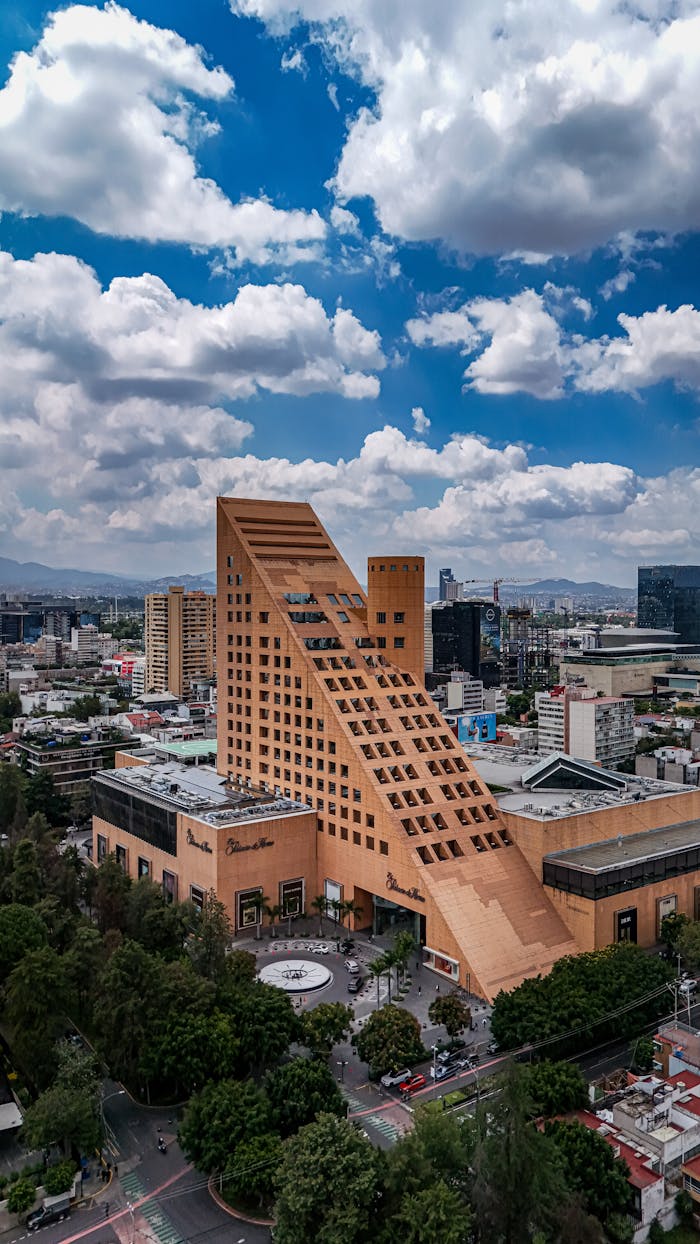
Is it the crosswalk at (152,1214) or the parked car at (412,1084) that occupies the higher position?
the parked car at (412,1084)

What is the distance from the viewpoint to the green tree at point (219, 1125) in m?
41.2

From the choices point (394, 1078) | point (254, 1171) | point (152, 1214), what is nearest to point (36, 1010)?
point (152, 1214)

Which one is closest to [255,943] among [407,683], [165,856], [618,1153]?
[165,856]

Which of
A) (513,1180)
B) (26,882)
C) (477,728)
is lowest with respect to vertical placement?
(513,1180)

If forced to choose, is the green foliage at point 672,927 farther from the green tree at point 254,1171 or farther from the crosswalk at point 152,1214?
the crosswalk at point 152,1214

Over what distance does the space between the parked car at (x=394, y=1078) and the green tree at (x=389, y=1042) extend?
498 mm

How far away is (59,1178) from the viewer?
4112cm

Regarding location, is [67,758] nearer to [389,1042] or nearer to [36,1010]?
[36,1010]

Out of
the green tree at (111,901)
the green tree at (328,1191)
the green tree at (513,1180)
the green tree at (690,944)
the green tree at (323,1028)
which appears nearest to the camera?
the green tree at (513,1180)

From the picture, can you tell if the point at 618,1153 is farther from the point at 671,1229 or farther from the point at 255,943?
the point at 255,943

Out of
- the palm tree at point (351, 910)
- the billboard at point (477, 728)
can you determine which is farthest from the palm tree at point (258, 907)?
the billboard at point (477, 728)

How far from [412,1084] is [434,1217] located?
1584 centimetres

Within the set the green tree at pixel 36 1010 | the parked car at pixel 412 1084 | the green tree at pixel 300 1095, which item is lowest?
the parked car at pixel 412 1084

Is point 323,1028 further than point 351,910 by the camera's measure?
No
